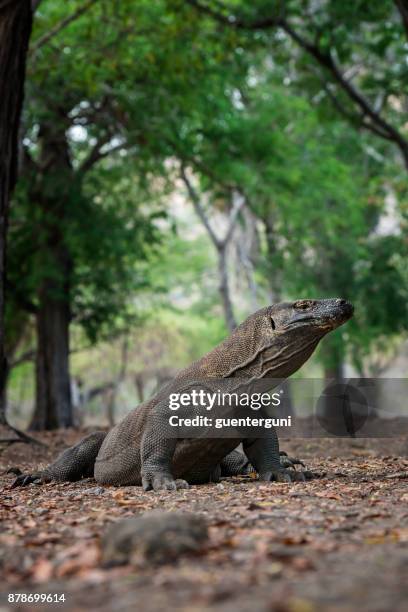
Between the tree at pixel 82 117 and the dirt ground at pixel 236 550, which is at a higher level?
the tree at pixel 82 117

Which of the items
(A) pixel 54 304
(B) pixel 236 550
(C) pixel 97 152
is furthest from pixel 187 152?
(B) pixel 236 550

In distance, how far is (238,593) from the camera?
1934 millimetres

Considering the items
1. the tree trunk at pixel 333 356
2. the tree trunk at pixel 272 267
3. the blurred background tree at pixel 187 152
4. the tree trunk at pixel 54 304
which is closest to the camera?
the blurred background tree at pixel 187 152

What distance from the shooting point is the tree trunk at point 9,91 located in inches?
244

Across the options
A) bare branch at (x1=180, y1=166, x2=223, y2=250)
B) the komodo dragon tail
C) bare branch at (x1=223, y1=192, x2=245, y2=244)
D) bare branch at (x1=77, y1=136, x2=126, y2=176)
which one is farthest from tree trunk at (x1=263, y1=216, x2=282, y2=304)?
the komodo dragon tail

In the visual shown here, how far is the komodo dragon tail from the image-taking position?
506 cm

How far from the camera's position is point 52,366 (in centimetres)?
1312

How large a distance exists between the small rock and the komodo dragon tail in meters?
2.75

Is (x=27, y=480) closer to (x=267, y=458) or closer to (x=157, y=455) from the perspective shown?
(x=157, y=455)

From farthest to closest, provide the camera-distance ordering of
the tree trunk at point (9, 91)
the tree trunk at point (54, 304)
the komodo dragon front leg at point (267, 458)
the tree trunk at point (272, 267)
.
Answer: the tree trunk at point (272, 267) → the tree trunk at point (54, 304) → the tree trunk at point (9, 91) → the komodo dragon front leg at point (267, 458)

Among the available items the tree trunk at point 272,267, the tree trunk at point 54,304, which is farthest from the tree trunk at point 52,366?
the tree trunk at point 272,267

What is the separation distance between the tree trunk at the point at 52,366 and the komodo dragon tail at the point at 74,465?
Answer: 7.91 metres

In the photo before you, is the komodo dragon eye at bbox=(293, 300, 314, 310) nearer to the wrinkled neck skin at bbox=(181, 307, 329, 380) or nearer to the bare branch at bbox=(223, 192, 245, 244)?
the wrinkled neck skin at bbox=(181, 307, 329, 380)

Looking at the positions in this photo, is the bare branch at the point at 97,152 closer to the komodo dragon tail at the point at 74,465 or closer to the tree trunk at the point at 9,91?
the tree trunk at the point at 9,91
